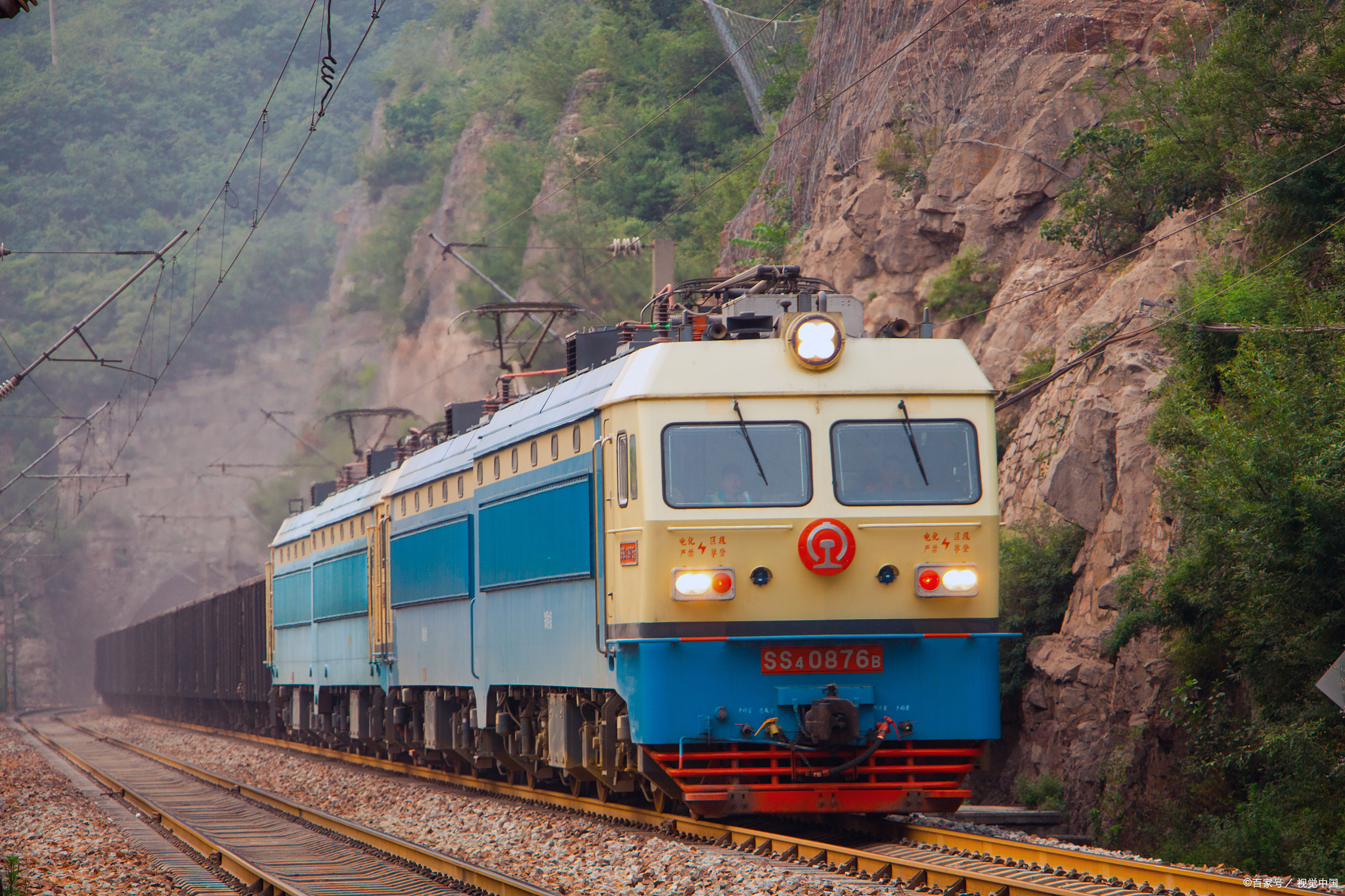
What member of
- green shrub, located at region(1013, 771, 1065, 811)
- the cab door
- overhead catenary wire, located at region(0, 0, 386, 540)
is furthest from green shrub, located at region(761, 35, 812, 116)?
green shrub, located at region(1013, 771, 1065, 811)

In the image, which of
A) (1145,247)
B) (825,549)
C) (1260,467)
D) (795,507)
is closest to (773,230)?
(1145,247)

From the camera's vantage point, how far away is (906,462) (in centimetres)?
1166

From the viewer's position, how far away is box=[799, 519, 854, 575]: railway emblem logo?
11.3 meters

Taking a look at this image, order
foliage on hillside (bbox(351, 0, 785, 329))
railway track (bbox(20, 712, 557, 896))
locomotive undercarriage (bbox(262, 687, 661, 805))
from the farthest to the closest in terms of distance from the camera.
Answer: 1. foliage on hillside (bbox(351, 0, 785, 329))
2. locomotive undercarriage (bbox(262, 687, 661, 805))
3. railway track (bbox(20, 712, 557, 896))

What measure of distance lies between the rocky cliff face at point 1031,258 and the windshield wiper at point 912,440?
529 centimetres

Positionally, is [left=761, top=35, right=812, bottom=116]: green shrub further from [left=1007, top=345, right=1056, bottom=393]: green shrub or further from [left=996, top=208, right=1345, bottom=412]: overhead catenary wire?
[left=996, top=208, right=1345, bottom=412]: overhead catenary wire

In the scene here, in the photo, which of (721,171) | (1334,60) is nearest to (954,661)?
(1334,60)

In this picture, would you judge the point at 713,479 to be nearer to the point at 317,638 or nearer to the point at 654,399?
the point at 654,399

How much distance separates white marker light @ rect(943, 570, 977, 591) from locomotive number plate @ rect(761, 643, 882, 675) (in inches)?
28.5

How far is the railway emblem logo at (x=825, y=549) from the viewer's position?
1130cm

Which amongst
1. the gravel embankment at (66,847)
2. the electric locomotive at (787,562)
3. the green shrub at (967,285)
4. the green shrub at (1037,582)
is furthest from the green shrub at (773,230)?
the electric locomotive at (787,562)

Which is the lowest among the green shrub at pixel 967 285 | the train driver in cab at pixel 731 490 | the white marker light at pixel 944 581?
the white marker light at pixel 944 581

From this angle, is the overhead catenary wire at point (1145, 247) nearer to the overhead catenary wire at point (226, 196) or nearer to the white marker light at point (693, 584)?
the white marker light at point (693, 584)

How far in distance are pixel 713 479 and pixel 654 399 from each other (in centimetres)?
77
